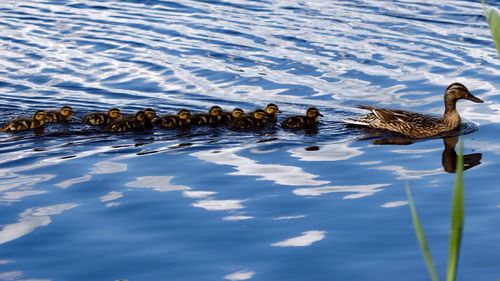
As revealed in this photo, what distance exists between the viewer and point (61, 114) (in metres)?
8.75

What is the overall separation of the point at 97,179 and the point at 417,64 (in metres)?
5.16

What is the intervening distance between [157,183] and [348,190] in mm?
1182

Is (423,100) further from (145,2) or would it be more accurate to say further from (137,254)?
(145,2)

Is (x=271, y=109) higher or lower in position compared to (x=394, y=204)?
higher

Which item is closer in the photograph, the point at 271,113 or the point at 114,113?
the point at 114,113

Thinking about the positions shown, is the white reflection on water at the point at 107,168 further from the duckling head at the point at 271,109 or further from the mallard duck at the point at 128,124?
the duckling head at the point at 271,109

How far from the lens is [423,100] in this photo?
10.0m

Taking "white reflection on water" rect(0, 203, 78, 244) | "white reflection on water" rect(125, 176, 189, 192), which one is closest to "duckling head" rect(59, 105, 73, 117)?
"white reflection on water" rect(125, 176, 189, 192)

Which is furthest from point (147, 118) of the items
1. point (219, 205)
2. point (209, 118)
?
point (219, 205)

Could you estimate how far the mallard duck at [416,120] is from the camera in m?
8.59

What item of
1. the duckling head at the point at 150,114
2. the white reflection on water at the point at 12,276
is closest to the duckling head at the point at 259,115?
the duckling head at the point at 150,114

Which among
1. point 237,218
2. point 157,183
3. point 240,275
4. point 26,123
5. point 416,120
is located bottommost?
point 240,275

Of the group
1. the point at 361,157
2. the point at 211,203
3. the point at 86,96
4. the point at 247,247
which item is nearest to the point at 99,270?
the point at 247,247

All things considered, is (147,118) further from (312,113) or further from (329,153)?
A: (329,153)
